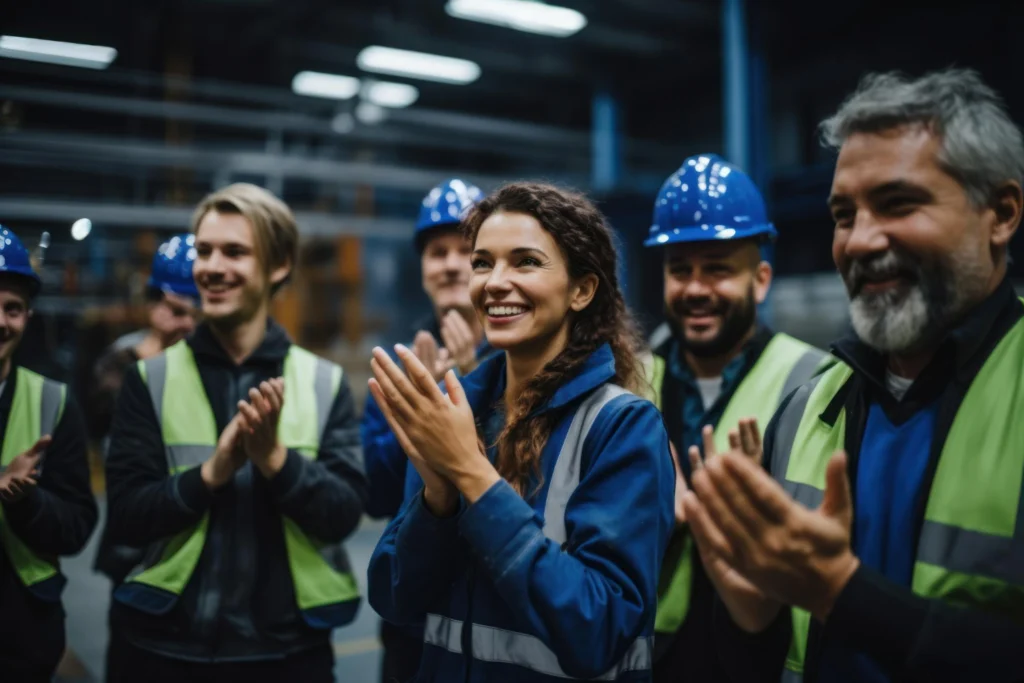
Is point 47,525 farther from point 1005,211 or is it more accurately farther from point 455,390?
point 1005,211

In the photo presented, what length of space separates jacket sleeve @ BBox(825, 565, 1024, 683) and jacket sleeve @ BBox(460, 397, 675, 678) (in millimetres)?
339

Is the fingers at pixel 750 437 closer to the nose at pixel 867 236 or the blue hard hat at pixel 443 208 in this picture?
the nose at pixel 867 236

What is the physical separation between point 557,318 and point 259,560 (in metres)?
1.10

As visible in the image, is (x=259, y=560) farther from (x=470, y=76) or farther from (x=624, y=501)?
(x=470, y=76)

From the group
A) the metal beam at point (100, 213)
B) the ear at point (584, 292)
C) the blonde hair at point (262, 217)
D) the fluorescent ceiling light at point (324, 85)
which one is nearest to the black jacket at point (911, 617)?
the ear at point (584, 292)

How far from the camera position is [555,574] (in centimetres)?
115

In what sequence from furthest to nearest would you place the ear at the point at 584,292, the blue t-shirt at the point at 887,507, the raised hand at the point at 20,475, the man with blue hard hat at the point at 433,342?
the man with blue hard hat at the point at 433,342 < the raised hand at the point at 20,475 < the ear at the point at 584,292 < the blue t-shirt at the point at 887,507

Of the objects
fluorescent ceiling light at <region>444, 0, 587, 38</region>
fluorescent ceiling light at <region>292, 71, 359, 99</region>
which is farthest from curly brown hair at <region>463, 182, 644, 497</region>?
fluorescent ceiling light at <region>292, 71, 359, 99</region>

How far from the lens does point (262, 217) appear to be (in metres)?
2.11

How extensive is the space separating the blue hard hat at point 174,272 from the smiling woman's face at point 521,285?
67.2 inches

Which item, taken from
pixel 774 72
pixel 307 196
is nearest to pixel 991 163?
pixel 307 196

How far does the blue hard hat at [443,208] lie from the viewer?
2434 millimetres

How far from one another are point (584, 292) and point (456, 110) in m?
9.45

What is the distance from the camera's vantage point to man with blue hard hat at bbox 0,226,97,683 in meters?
1.72
